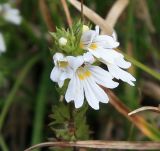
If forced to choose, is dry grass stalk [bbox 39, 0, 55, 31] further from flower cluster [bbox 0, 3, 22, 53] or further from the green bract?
the green bract

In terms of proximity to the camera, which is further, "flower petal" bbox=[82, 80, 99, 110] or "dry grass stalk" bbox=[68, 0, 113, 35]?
"dry grass stalk" bbox=[68, 0, 113, 35]

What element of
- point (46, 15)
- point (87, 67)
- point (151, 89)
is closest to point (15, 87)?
point (46, 15)

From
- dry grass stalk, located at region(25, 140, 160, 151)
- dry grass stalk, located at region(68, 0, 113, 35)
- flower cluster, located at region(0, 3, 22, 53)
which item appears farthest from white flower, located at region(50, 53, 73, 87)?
flower cluster, located at region(0, 3, 22, 53)

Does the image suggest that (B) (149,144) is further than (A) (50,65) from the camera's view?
No

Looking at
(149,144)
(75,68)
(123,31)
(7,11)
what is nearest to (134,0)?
(123,31)

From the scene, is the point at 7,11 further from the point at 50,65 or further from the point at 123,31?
the point at 123,31

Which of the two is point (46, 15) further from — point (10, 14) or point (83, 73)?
point (83, 73)
